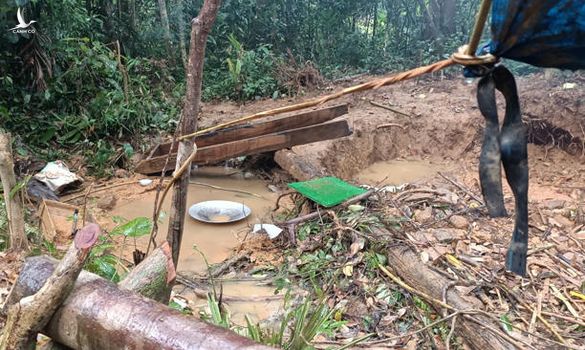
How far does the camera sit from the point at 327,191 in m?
4.26

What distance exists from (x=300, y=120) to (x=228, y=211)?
56.7 inches

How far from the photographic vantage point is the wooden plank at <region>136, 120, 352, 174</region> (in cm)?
527

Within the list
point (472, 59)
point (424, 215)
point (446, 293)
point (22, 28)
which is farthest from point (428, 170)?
point (472, 59)

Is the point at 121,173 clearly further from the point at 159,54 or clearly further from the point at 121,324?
the point at 121,324

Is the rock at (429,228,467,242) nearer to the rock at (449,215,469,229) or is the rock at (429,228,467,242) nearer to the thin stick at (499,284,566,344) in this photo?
the rock at (449,215,469,229)

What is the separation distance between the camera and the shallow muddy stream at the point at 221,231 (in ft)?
10.6

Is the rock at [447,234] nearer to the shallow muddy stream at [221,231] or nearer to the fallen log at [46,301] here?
the shallow muddy stream at [221,231]

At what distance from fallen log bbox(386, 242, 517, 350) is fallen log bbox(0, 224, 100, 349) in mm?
2016

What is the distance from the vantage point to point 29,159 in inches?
205

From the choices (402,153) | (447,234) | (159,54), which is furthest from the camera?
(159,54)

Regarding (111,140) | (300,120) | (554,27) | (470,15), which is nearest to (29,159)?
(111,140)

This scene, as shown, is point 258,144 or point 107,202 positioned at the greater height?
point 258,144

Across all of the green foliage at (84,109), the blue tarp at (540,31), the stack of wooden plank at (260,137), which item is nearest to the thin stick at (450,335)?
the blue tarp at (540,31)

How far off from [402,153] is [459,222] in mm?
3343
